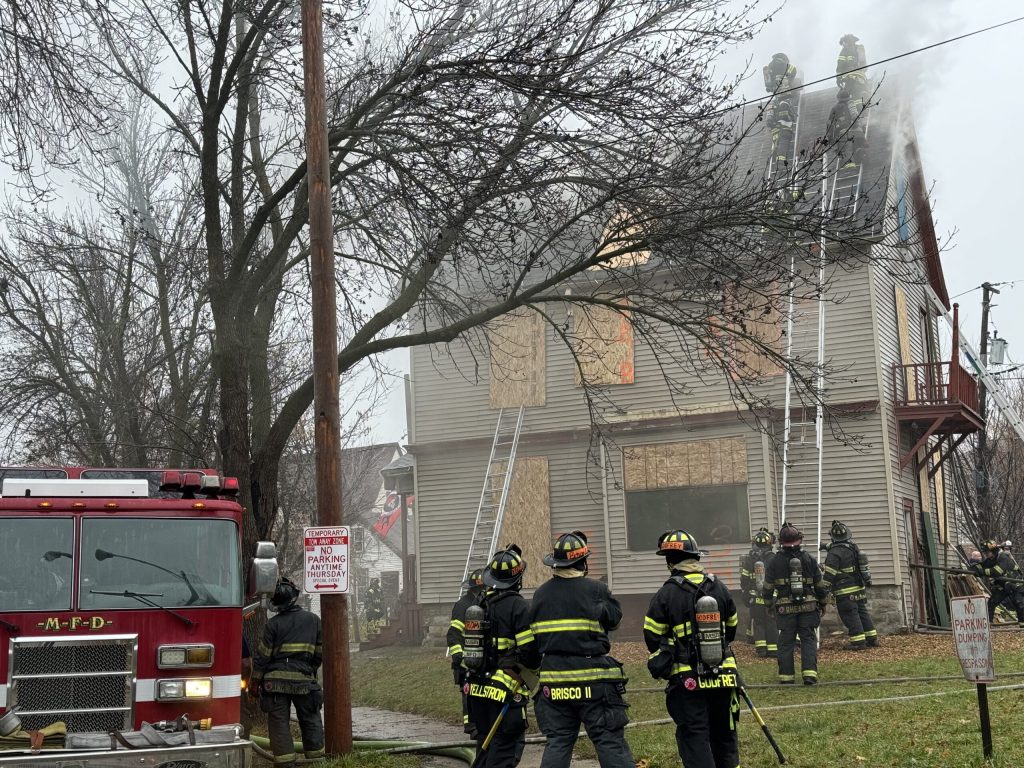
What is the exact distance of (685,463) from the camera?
21.0 metres

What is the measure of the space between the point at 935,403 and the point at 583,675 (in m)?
15.1

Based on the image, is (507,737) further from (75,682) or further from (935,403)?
(935,403)

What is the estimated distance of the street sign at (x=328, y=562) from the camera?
888cm

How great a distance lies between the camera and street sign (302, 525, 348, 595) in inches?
350

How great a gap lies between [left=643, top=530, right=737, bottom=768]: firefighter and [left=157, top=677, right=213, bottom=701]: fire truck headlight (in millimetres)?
2932

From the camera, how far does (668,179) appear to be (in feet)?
37.2

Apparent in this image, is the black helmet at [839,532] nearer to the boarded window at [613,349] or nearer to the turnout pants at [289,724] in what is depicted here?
the boarded window at [613,349]

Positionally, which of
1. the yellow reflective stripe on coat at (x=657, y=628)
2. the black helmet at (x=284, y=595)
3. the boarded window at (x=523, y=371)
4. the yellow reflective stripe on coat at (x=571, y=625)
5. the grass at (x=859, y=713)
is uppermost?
the boarded window at (x=523, y=371)

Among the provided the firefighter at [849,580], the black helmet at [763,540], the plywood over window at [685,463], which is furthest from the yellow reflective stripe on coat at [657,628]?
the plywood over window at [685,463]

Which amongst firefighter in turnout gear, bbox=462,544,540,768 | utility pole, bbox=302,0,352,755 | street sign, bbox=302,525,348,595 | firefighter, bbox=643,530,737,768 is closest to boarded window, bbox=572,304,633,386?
utility pole, bbox=302,0,352,755

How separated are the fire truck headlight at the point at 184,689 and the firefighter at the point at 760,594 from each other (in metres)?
9.10

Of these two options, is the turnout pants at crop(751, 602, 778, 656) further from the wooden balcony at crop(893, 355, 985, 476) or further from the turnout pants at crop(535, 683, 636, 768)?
the turnout pants at crop(535, 683, 636, 768)

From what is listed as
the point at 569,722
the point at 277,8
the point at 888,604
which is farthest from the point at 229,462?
the point at 888,604

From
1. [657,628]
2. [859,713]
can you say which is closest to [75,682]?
[657,628]
